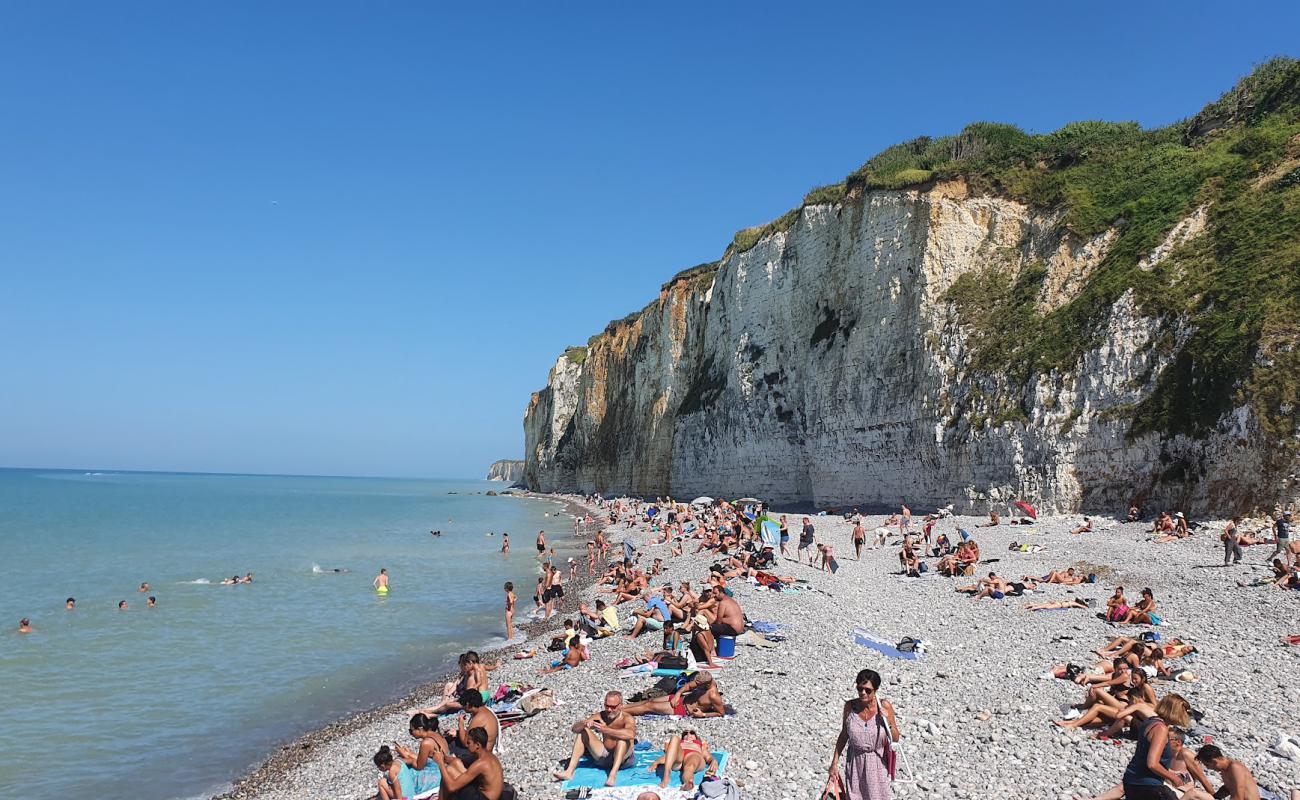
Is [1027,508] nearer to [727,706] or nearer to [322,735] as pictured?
[727,706]

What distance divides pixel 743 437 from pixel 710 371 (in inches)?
262

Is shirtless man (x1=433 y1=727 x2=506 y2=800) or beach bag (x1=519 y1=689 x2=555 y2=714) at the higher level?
shirtless man (x1=433 y1=727 x2=506 y2=800)

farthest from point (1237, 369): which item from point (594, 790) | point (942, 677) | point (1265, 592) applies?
point (594, 790)

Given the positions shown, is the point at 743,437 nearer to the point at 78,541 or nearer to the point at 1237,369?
the point at 1237,369

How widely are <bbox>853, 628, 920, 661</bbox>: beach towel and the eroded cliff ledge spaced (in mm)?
11687

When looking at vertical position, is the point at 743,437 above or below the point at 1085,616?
above

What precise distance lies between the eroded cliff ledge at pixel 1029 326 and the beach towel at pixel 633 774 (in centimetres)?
1683

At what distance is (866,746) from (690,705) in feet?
11.6

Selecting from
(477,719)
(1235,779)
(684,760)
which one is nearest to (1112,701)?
(1235,779)

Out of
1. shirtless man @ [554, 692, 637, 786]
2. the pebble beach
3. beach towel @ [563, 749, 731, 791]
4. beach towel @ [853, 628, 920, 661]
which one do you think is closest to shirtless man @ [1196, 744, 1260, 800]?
the pebble beach

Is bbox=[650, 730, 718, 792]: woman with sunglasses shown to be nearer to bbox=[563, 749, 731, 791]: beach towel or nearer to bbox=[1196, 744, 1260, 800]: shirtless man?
bbox=[563, 749, 731, 791]: beach towel

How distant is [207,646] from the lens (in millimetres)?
16828

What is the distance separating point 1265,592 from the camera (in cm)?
1255

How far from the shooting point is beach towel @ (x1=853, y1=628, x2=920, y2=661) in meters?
10.9
